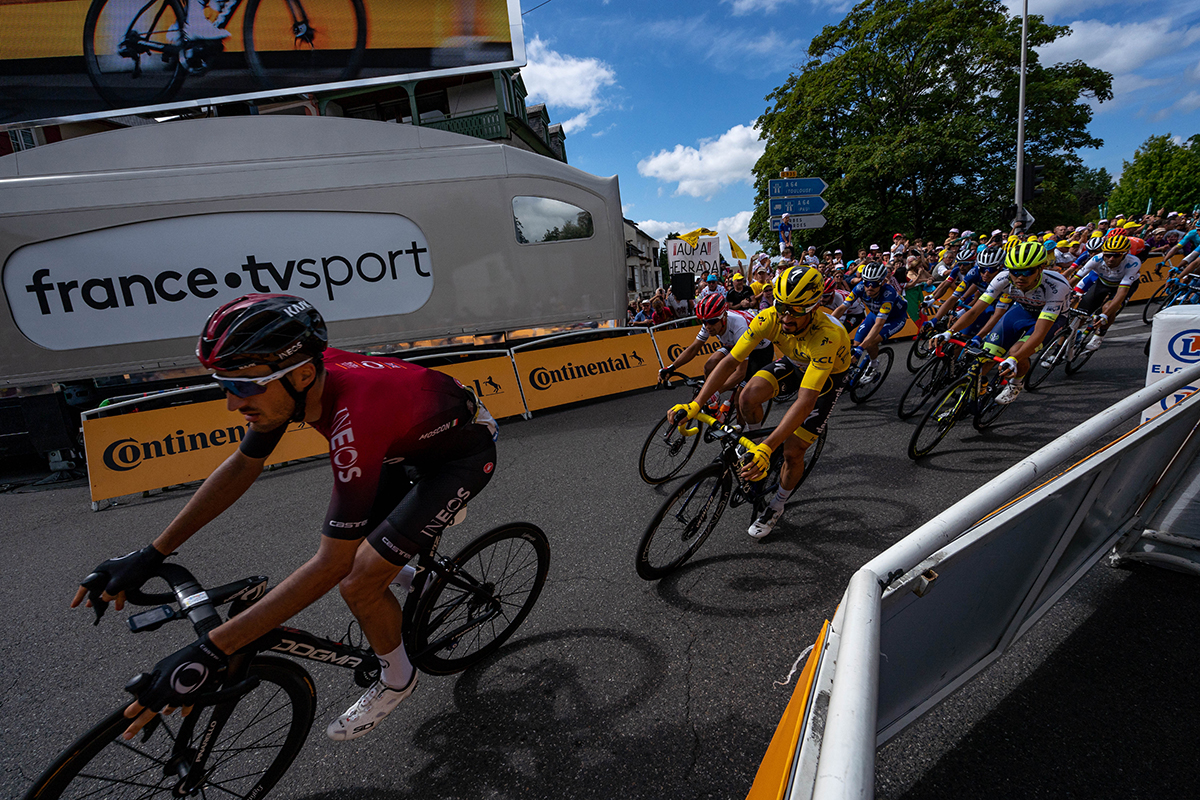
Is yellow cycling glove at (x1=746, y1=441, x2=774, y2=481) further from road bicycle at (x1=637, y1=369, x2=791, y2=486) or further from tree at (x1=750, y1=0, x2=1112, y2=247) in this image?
tree at (x1=750, y1=0, x2=1112, y2=247)

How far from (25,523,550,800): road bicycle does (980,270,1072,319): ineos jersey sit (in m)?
5.64

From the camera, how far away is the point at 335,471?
180cm

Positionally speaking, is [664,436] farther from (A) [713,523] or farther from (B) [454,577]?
(B) [454,577]

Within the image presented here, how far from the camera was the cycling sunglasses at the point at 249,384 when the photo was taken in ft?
5.62

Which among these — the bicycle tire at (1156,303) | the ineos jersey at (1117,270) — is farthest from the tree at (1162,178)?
the ineos jersey at (1117,270)

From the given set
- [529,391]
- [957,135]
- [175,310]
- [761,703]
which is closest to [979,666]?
[761,703]

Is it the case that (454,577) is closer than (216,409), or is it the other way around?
(454,577)

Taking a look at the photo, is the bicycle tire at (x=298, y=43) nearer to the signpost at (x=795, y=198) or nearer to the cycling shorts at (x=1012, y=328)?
the signpost at (x=795, y=198)

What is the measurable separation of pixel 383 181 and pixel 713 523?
7.22 metres

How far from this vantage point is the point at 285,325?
1.80 m

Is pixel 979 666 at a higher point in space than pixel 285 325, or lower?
lower

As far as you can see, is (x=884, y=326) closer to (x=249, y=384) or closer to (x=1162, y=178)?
(x=249, y=384)

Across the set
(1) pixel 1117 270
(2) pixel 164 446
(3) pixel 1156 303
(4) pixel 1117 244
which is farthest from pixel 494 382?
(3) pixel 1156 303

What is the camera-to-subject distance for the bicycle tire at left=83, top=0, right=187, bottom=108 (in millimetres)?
10727
